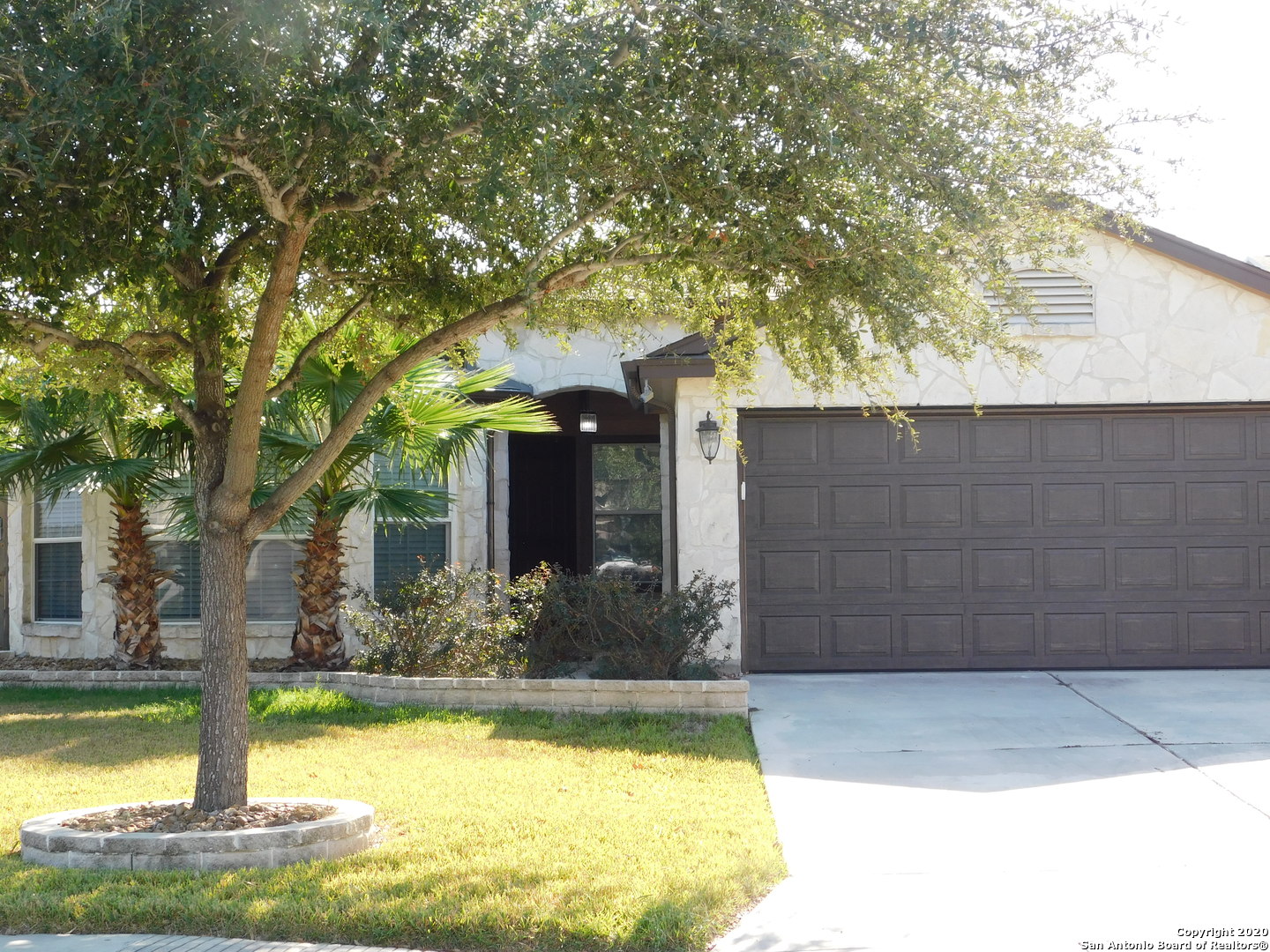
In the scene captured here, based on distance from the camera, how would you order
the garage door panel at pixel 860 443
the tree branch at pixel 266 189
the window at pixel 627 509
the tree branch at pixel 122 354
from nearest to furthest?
the tree branch at pixel 266 189 → the tree branch at pixel 122 354 → the garage door panel at pixel 860 443 → the window at pixel 627 509

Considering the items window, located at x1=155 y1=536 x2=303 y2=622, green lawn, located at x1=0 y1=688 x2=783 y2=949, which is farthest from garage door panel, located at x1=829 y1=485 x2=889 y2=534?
window, located at x1=155 y1=536 x2=303 y2=622

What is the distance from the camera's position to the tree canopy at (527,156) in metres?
5.38

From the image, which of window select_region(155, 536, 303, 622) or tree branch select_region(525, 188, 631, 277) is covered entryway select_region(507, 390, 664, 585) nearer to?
window select_region(155, 536, 303, 622)

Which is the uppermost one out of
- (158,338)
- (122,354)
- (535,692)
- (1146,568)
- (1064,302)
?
(1064,302)

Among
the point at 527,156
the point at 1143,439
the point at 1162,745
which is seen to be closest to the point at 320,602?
the point at 527,156

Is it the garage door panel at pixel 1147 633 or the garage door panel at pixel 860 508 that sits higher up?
the garage door panel at pixel 860 508

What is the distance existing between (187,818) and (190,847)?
490 millimetres

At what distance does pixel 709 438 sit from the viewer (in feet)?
36.7

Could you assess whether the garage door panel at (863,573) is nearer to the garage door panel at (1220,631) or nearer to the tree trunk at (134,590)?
the garage door panel at (1220,631)

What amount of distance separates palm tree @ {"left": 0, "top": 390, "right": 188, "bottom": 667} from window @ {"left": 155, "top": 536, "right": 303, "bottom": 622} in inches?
30.3

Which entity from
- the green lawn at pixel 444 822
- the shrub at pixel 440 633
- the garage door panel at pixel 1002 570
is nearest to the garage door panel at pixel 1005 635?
the garage door panel at pixel 1002 570

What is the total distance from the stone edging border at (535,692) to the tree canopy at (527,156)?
3702mm

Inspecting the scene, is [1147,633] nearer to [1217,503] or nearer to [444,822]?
[1217,503]

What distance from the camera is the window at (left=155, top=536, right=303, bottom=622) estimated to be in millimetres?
13250
